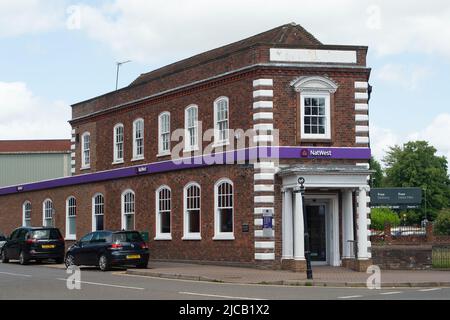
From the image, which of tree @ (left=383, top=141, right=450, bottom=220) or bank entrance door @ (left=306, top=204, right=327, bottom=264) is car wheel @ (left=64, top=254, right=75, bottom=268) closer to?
bank entrance door @ (left=306, top=204, right=327, bottom=264)

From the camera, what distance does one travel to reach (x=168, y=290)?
20.3m

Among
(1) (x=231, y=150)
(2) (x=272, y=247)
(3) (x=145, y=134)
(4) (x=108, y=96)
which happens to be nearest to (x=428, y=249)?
(2) (x=272, y=247)

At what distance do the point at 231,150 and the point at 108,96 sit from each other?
11.3m

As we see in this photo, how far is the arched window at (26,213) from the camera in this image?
1877 inches

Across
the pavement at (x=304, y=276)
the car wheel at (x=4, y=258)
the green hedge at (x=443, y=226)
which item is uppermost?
the green hedge at (x=443, y=226)

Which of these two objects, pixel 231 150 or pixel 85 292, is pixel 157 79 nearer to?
pixel 231 150

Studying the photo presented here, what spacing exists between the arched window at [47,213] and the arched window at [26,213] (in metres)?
2.36

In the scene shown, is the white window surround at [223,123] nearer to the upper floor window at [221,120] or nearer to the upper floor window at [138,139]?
the upper floor window at [221,120]

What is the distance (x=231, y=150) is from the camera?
3069 cm

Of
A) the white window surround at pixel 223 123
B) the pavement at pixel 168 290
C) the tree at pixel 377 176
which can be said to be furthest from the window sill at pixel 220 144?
the tree at pixel 377 176

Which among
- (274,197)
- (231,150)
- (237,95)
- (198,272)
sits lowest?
(198,272)

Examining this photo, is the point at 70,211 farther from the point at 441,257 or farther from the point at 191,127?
the point at 441,257

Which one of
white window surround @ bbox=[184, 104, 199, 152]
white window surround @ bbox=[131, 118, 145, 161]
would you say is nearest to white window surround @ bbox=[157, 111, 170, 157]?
white window surround @ bbox=[184, 104, 199, 152]

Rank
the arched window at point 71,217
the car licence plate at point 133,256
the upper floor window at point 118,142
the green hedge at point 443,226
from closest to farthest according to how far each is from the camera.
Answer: the car licence plate at point 133,256, the upper floor window at point 118,142, the arched window at point 71,217, the green hedge at point 443,226
